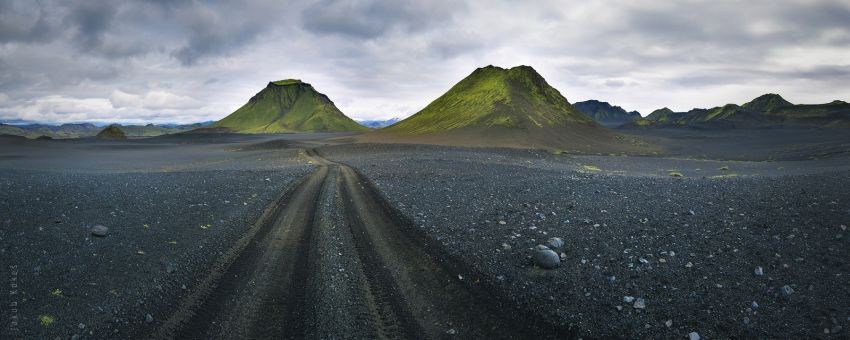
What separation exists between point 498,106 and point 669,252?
8175 centimetres

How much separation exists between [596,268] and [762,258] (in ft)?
13.0

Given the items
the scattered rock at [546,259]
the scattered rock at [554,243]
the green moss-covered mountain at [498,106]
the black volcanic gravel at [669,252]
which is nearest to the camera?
the black volcanic gravel at [669,252]

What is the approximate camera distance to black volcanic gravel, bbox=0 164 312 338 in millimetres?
7223

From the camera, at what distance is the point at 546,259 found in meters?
9.20

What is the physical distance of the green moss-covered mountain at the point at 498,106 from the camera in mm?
84125

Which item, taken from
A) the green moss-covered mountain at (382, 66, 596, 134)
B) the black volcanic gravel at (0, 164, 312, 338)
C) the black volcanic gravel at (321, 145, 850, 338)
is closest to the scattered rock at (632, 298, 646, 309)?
the black volcanic gravel at (321, 145, 850, 338)

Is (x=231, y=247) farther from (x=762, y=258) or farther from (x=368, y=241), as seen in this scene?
(x=762, y=258)

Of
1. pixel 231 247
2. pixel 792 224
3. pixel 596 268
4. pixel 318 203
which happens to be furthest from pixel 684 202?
pixel 231 247

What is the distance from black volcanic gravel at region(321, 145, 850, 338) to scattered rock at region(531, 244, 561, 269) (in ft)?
0.61

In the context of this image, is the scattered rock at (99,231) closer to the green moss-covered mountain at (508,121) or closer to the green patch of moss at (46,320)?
the green patch of moss at (46,320)

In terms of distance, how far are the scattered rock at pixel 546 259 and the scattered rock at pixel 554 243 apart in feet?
2.94

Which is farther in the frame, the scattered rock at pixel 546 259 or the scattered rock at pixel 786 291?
the scattered rock at pixel 546 259

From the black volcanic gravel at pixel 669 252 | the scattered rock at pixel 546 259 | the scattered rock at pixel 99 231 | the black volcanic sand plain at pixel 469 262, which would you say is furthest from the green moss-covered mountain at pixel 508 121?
the scattered rock at pixel 99 231

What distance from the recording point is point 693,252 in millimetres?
9656
